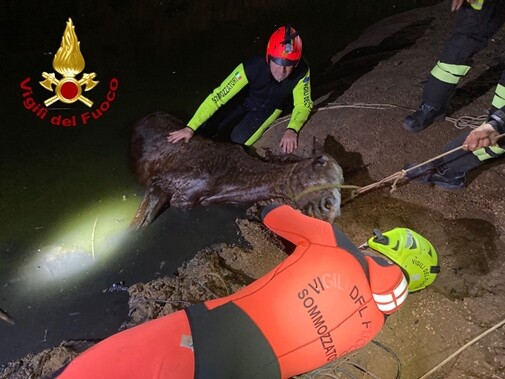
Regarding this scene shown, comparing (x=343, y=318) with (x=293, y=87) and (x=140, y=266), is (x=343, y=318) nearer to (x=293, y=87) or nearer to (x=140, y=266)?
(x=140, y=266)

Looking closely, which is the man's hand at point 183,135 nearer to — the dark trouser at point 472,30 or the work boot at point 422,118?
the work boot at point 422,118

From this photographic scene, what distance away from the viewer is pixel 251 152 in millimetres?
5473

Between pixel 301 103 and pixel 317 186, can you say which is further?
pixel 301 103

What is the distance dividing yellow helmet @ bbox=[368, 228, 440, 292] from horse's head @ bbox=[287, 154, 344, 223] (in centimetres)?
131

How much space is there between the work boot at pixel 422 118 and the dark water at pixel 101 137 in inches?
88.4

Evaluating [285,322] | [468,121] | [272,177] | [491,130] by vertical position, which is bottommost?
[468,121]

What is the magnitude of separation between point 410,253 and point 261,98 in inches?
137

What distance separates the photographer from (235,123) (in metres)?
5.99

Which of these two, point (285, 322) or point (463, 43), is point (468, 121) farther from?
point (285, 322)

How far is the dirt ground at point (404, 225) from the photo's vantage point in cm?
309

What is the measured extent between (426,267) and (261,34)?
24.9 feet

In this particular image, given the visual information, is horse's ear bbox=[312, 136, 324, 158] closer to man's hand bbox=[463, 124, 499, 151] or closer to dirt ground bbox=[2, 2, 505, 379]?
dirt ground bbox=[2, 2, 505, 379]

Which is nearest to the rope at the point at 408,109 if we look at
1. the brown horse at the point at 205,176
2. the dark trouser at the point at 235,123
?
the dark trouser at the point at 235,123

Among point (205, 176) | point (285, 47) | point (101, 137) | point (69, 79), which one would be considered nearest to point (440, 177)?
point (285, 47)
